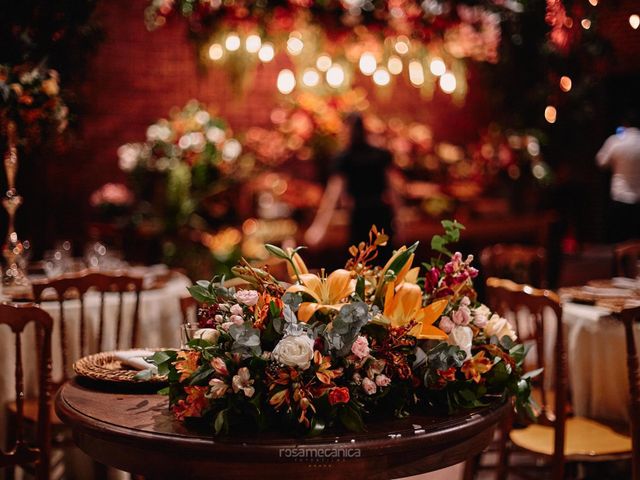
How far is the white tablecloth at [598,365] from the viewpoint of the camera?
125 inches

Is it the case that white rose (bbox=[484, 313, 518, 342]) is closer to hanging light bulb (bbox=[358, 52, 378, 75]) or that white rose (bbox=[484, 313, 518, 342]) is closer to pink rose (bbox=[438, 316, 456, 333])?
pink rose (bbox=[438, 316, 456, 333])

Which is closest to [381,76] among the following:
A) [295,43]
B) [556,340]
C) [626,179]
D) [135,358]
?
[295,43]

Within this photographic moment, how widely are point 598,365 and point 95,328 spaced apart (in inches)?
84.1

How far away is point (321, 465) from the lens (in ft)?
4.97

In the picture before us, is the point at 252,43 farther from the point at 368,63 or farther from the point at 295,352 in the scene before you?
the point at 295,352

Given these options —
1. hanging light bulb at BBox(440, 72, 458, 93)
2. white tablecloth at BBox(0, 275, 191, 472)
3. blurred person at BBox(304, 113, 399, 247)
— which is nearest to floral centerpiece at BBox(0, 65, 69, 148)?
white tablecloth at BBox(0, 275, 191, 472)

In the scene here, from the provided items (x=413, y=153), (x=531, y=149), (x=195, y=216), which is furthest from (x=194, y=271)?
(x=531, y=149)

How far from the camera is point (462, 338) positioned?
1.74 m

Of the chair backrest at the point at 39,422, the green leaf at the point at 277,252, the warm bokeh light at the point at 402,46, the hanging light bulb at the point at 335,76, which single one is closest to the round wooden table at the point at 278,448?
the green leaf at the point at 277,252

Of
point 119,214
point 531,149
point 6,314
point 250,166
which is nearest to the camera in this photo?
point 6,314

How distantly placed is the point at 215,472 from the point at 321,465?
20 centimetres

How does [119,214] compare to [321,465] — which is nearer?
[321,465]

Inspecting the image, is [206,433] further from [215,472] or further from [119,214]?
[119,214]

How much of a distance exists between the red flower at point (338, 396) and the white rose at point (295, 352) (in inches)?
2.8
